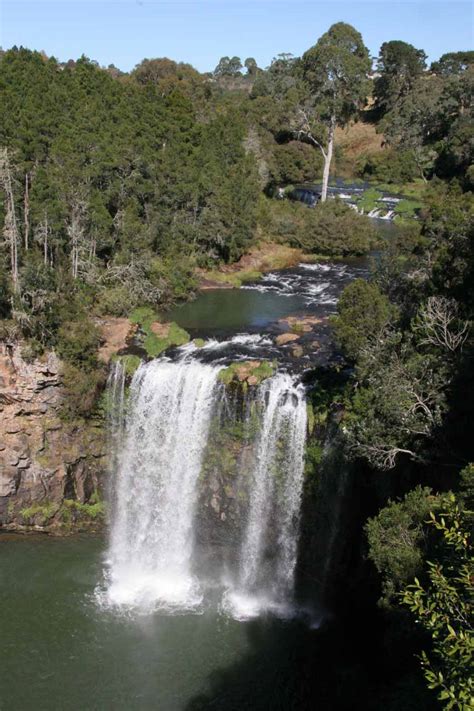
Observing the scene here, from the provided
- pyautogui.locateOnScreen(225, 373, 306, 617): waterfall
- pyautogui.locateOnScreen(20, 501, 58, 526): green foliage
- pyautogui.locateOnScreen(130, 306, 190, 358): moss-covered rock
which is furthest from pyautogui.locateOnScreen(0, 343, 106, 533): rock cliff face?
pyautogui.locateOnScreen(225, 373, 306, 617): waterfall

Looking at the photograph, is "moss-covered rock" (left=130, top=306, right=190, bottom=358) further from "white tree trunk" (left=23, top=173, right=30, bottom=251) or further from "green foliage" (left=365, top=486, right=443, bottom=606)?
"green foliage" (left=365, top=486, right=443, bottom=606)

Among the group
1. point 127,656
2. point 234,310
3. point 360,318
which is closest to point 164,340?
point 234,310

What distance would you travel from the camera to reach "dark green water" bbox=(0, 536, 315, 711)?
63.5ft

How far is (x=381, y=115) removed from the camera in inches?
3770

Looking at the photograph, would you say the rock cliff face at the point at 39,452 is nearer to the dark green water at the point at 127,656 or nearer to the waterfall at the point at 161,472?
the waterfall at the point at 161,472

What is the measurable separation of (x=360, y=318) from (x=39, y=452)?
1453 cm

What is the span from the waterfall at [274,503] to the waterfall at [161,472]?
2372mm

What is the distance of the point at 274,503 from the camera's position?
79.4ft

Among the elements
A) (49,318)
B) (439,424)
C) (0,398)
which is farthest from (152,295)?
(439,424)

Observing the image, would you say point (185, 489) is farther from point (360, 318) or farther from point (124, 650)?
point (360, 318)

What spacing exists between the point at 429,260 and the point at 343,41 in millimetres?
40472

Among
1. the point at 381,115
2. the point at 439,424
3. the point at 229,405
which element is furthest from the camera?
the point at 381,115

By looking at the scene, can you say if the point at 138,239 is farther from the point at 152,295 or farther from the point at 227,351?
the point at 227,351

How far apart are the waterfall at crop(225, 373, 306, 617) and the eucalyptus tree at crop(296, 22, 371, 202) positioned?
3644 cm
